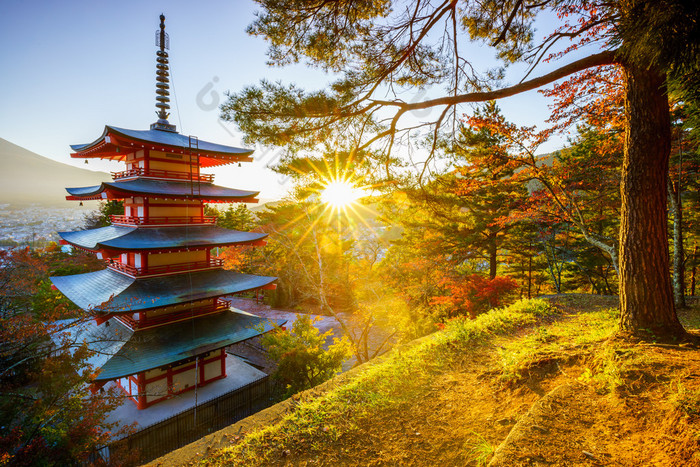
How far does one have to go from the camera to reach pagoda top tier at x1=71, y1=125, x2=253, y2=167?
8672 mm

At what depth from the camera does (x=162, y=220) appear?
32.0 ft

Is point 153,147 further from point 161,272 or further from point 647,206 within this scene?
point 647,206

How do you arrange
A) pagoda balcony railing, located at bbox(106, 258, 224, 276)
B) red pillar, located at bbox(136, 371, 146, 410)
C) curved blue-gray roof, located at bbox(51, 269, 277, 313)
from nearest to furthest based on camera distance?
curved blue-gray roof, located at bbox(51, 269, 277, 313)
red pillar, located at bbox(136, 371, 146, 410)
pagoda balcony railing, located at bbox(106, 258, 224, 276)

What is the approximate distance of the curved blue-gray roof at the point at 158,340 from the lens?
7.75m

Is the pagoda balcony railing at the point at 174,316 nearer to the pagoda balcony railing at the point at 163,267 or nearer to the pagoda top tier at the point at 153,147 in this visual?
the pagoda balcony railing at the point at 163,267

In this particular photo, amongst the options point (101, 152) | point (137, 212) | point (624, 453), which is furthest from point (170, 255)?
point (624, 453)

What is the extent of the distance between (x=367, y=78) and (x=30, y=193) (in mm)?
126505

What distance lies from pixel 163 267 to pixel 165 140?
14.2 ft

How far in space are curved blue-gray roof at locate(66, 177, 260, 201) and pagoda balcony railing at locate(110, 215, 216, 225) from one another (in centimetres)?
104

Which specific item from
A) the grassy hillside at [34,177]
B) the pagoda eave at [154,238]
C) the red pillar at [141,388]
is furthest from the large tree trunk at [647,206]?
the grassy hillside at [34,177]

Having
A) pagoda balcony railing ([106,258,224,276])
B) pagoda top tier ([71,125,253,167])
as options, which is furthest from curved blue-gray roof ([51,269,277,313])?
pagoda top tier ([71,125,253,167])

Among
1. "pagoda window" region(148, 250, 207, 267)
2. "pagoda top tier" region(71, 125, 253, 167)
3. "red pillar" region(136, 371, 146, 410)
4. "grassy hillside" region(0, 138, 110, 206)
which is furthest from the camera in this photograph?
"grassy hillside" region(0, 138, 110, 206)

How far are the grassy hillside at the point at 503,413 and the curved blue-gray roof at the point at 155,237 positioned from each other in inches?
270

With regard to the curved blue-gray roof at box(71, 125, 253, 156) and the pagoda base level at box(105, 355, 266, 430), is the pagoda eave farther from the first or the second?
the pagoda base level at box(105, 355, 266, 430)
